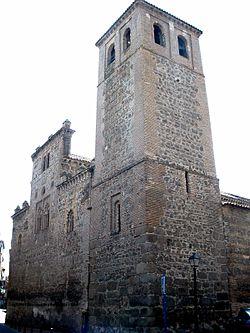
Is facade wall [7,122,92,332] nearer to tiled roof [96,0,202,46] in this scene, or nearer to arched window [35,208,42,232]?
arched window [35,208,42,232]

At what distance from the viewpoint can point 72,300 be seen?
18141 mm

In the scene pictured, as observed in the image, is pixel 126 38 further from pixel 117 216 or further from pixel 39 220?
pixel 39 220

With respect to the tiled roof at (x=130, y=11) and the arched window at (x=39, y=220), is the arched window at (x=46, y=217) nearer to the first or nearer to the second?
the arched window at (x=39, y=220)

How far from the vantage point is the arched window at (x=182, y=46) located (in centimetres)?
Answer: 1942

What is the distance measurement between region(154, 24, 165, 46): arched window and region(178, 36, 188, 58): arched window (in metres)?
1.26

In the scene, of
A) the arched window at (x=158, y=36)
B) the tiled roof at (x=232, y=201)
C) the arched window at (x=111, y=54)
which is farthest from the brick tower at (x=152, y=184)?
the tiled roof at (x=232, y=201)

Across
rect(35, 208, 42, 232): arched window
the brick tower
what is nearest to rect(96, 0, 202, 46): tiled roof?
the brick tower

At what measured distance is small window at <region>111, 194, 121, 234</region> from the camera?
15289 mm

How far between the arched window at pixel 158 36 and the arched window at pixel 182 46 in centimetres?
126

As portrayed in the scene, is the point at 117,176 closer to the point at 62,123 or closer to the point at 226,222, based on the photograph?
the point at 226,222

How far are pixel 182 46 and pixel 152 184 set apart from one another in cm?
924

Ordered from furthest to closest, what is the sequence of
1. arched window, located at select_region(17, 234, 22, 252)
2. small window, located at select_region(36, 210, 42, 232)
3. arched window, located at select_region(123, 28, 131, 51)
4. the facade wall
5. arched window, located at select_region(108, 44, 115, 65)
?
1. arched window, located at select_region(17, 234, 22, 252)
2. small window, located at select_region(36, 210, 42, 232)
3. arched window, located at select_region(108, 44, 115, 65)
4. arched window, located at select_region(123, 28, 131, 51)
5. the facade wall

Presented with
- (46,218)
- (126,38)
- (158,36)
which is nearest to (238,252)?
(158,36)

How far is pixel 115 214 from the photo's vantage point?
15680 millimetres
